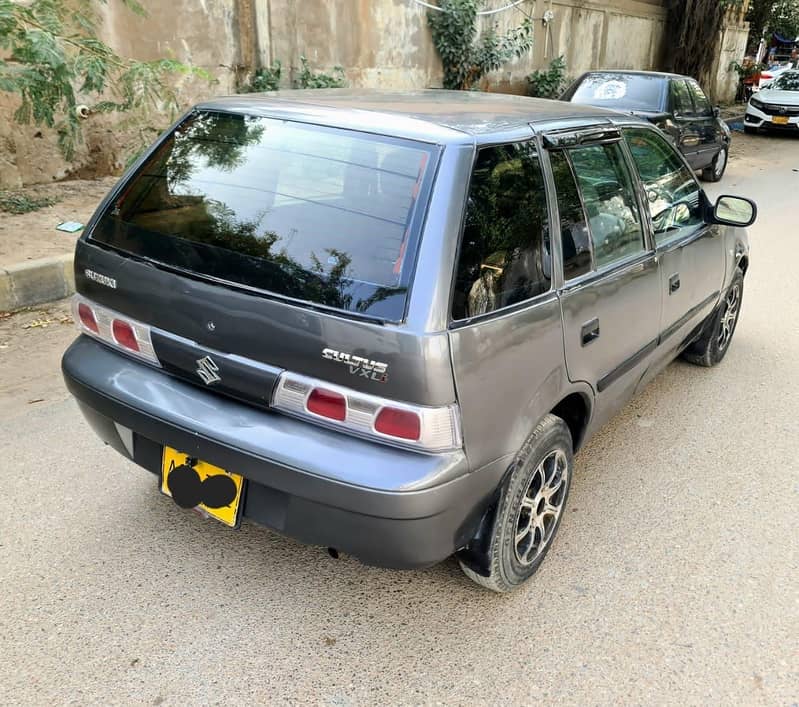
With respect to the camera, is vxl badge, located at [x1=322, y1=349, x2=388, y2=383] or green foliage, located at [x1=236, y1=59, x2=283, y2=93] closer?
vxl badge, located at [x1=322, y1=349, x2=388, y2=383]

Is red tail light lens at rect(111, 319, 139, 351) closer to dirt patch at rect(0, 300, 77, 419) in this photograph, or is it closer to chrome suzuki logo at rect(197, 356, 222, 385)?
chrome suzuki logo at rect(197, 356, 222, 385)

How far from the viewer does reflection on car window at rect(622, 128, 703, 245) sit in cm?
337

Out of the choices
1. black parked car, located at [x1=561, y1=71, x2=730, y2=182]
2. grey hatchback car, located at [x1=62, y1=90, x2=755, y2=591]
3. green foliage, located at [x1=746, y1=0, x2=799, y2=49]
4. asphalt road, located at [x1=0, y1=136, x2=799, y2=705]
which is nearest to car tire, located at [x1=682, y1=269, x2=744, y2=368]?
asphalt road, located at [x1=0, y1=136, x2=799, y2=705]

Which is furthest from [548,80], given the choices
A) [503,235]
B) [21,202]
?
[503,235]

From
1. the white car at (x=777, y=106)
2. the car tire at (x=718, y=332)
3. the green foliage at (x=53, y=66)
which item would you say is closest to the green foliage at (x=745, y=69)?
the white car at (x=777, y=106)

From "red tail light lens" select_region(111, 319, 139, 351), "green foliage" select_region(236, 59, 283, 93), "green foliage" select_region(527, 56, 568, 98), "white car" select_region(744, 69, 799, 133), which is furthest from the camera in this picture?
"white car" select_region(744, 69, 799, 133)

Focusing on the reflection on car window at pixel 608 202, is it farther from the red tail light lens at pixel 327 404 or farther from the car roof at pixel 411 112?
the red tail light lens at pixel 327 404

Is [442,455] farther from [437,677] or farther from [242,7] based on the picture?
[242,7]

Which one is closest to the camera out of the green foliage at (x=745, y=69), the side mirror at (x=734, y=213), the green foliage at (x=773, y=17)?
the side mirror at (x=734, y=213)

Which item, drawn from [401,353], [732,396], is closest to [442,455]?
[401,353]

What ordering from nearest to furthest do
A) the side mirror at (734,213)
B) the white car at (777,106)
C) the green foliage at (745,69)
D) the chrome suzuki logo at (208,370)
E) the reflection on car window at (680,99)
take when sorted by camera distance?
1. the chrome suzuki logo at (208,370)
2. the side mirror at (734,213)
3. the reflection on car window at (680,99)
4. the white car at (777,106)
5. the green foliage at (745,69)

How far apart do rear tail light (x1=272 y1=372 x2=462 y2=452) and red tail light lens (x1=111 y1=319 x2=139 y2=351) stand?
0.68 m

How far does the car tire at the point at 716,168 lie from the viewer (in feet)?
37.5

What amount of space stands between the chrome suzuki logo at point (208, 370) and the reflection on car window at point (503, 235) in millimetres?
799
